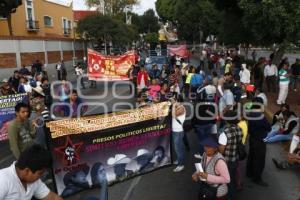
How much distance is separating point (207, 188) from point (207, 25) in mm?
48147

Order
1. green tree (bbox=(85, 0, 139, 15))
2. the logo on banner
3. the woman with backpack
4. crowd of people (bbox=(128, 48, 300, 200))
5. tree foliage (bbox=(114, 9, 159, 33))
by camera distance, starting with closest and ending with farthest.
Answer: the woman with backpack < crowd of people (bbox=(128, 48, 300, 200)) < the logo on banner < green tree (bbox=(85, 0, 139, 15)) < tree foliage (bbox=(114, 9, 159, 33))

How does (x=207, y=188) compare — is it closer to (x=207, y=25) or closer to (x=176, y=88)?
(x=176, y=88)

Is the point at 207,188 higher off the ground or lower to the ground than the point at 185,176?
higher

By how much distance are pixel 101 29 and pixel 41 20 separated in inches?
285

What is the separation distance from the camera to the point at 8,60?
1063 inches

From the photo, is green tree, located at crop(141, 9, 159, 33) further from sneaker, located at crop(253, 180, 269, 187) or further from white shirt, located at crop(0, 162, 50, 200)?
white shirt, located at crop(0, 162, 50, 200)

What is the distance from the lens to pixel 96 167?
282 inches

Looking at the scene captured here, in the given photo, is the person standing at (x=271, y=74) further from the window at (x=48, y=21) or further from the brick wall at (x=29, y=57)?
the window at (x=48, y=21)

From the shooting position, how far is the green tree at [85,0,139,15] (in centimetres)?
6506

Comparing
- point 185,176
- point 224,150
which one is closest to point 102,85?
point 185,176

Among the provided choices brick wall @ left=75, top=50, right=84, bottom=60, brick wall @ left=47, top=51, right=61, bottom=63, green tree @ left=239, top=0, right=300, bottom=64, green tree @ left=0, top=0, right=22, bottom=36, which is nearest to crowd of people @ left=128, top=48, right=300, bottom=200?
green tree @ left=239, top=0, right=300, bottom=64

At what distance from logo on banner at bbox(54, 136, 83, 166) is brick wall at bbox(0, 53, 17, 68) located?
21.4 metres

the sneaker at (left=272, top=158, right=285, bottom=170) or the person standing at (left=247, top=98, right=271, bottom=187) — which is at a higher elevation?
the person standing at (left=247, top=98, right=271, bottom=187)

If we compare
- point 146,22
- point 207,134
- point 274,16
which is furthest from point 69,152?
point 146,22
